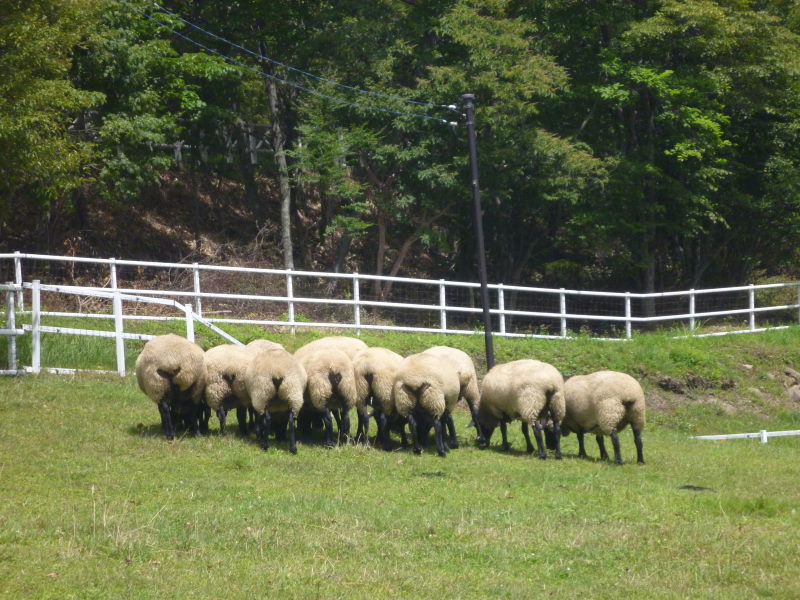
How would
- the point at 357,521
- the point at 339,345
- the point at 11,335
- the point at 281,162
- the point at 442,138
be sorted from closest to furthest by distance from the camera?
the point at 357,521
the point at 339,345
the point at 11,335
the point at 442,138
the point at 281,162

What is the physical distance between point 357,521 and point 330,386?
3717 millimetres

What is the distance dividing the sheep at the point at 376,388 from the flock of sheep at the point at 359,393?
1 centimetres

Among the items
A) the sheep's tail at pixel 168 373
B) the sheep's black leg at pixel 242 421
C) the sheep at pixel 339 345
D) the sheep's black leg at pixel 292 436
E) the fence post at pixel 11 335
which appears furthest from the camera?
the fence post at pixel 11 335

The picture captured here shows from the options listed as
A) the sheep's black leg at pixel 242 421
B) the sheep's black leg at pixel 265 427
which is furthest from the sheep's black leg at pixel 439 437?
the sheep's black leg at pixel 242 421

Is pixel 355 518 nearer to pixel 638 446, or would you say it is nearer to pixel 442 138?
pixel 638 446

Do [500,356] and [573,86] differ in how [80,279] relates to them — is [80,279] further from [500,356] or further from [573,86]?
[573,86]

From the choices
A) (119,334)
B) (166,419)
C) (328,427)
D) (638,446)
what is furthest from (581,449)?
(119,334)

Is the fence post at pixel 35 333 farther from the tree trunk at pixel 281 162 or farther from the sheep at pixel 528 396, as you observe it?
the tree trunk at pixel 281 162

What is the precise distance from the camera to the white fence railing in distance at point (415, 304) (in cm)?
2350

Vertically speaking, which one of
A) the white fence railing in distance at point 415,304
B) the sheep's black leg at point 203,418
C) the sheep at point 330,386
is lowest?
the sheep's black leg at point 203,418

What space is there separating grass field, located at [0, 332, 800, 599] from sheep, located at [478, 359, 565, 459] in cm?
53

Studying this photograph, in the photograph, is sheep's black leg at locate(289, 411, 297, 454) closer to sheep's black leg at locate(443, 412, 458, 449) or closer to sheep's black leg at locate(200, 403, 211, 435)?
sheep's black leg at locate(200, 403, 211, 435)

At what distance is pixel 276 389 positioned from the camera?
42.5 ft

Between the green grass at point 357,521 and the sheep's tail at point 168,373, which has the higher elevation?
the sheep's tail at point 168,373
